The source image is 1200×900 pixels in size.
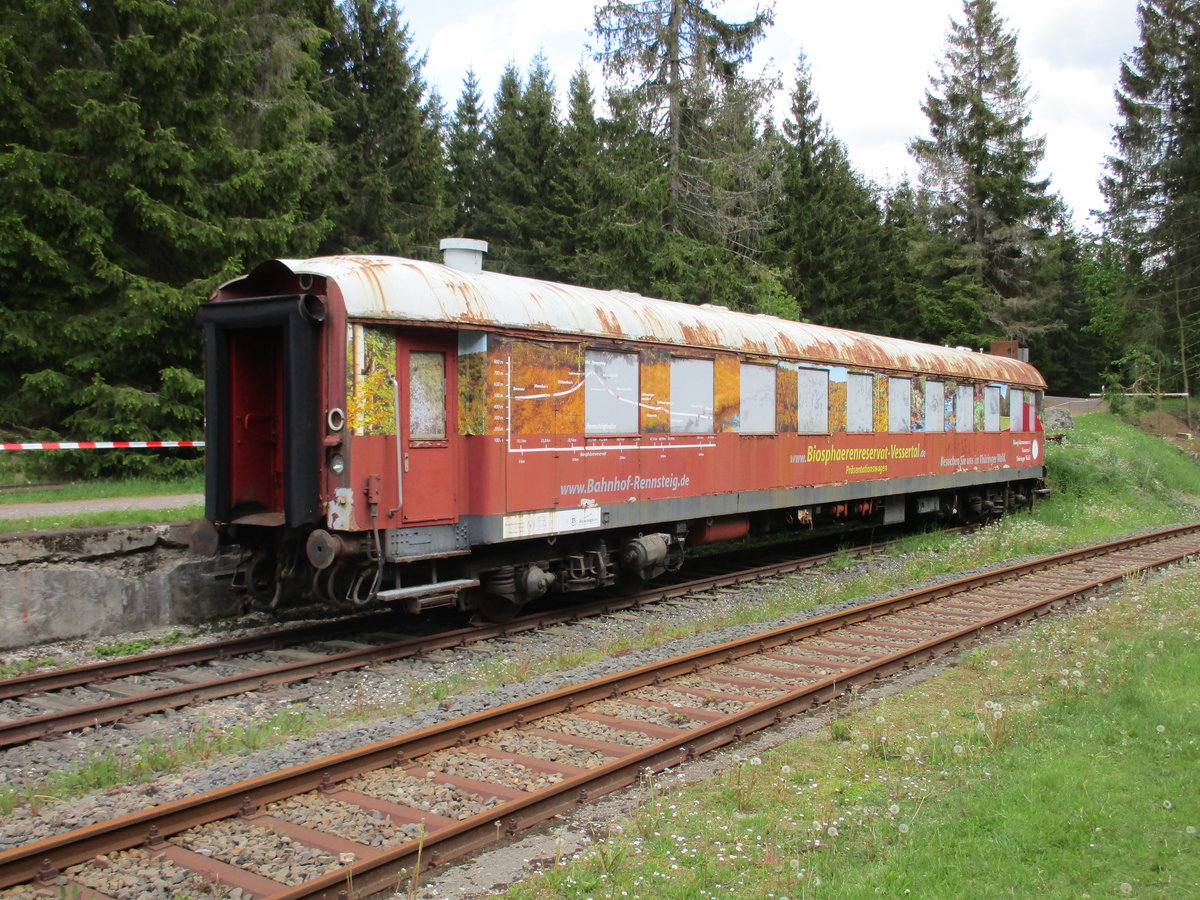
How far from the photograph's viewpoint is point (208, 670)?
27.3ft

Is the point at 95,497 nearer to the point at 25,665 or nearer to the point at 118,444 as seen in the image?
the point at 118,444

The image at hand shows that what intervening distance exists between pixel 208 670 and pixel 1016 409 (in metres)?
17.6

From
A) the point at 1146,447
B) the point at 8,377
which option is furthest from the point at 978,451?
the point at 8,377

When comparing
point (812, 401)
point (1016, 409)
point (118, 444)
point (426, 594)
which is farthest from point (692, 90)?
point (426, 594)

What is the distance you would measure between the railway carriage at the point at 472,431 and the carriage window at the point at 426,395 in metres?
0.02

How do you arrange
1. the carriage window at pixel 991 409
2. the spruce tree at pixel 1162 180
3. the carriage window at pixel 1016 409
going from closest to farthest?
the carriage window at pixel 991 409
the carriage window at pixel 1016 409
the spruce tree at pixel 1162 180

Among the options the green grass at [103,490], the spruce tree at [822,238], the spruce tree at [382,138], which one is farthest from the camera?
the spruce tree at [822,238]

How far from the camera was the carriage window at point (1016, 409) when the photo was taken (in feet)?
67.1

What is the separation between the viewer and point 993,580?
42.6 feet

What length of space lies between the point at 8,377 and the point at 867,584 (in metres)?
13.0

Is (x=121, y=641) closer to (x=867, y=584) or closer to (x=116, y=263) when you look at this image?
(x=116, y=263)

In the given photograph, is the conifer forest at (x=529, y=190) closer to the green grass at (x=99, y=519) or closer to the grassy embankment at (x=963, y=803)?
the green grass at (x=99, y=519)

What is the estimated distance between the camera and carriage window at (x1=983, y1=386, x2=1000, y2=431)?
63.5 ft

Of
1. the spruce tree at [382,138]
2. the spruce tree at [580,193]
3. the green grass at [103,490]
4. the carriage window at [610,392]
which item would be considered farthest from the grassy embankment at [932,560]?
the spruce tree at [382,138]
